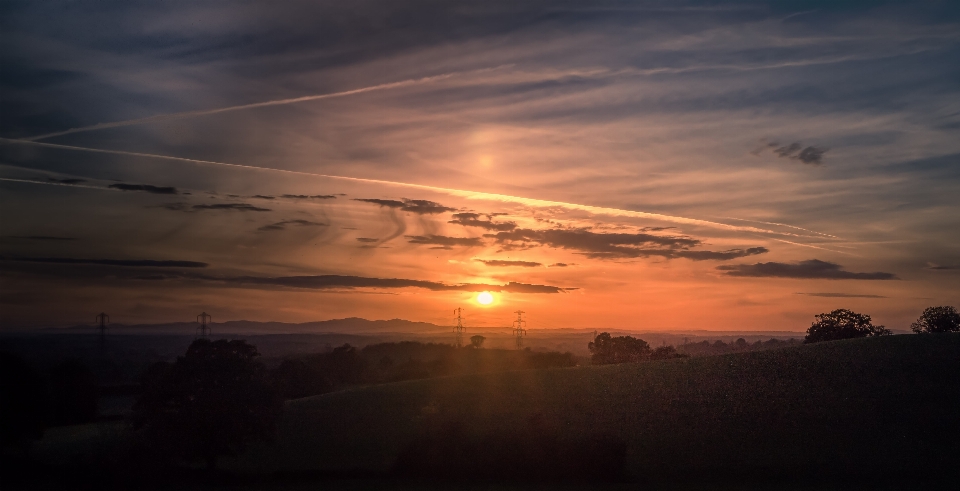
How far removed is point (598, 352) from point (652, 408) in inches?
3439

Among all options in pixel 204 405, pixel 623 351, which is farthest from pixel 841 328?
pixel 204 405

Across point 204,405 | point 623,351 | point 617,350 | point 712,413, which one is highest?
point 617,350

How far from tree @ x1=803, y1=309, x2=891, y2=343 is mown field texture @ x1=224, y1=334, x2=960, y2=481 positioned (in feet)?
128

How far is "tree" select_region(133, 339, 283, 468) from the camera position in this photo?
151 feet

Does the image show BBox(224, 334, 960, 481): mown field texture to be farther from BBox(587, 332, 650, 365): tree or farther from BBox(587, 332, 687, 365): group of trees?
BBox(587, 332, 650, 365): tree

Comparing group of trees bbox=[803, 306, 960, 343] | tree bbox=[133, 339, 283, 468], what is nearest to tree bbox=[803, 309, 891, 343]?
group of trees bbox=[803, 306, 960, 343]

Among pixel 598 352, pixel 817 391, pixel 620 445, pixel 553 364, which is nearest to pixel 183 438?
pixel 620 445

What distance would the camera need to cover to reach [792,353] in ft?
250

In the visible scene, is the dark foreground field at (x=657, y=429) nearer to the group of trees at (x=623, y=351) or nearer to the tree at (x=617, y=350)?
the group of trees at (x=623, y=351)

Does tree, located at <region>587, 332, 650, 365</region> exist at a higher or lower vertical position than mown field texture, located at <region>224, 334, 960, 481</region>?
higher

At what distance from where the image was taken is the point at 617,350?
147 meters

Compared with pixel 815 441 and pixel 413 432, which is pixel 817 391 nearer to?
pixel 815 441

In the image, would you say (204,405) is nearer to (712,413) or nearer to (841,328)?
(712,413)

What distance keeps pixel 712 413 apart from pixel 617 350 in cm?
8737
